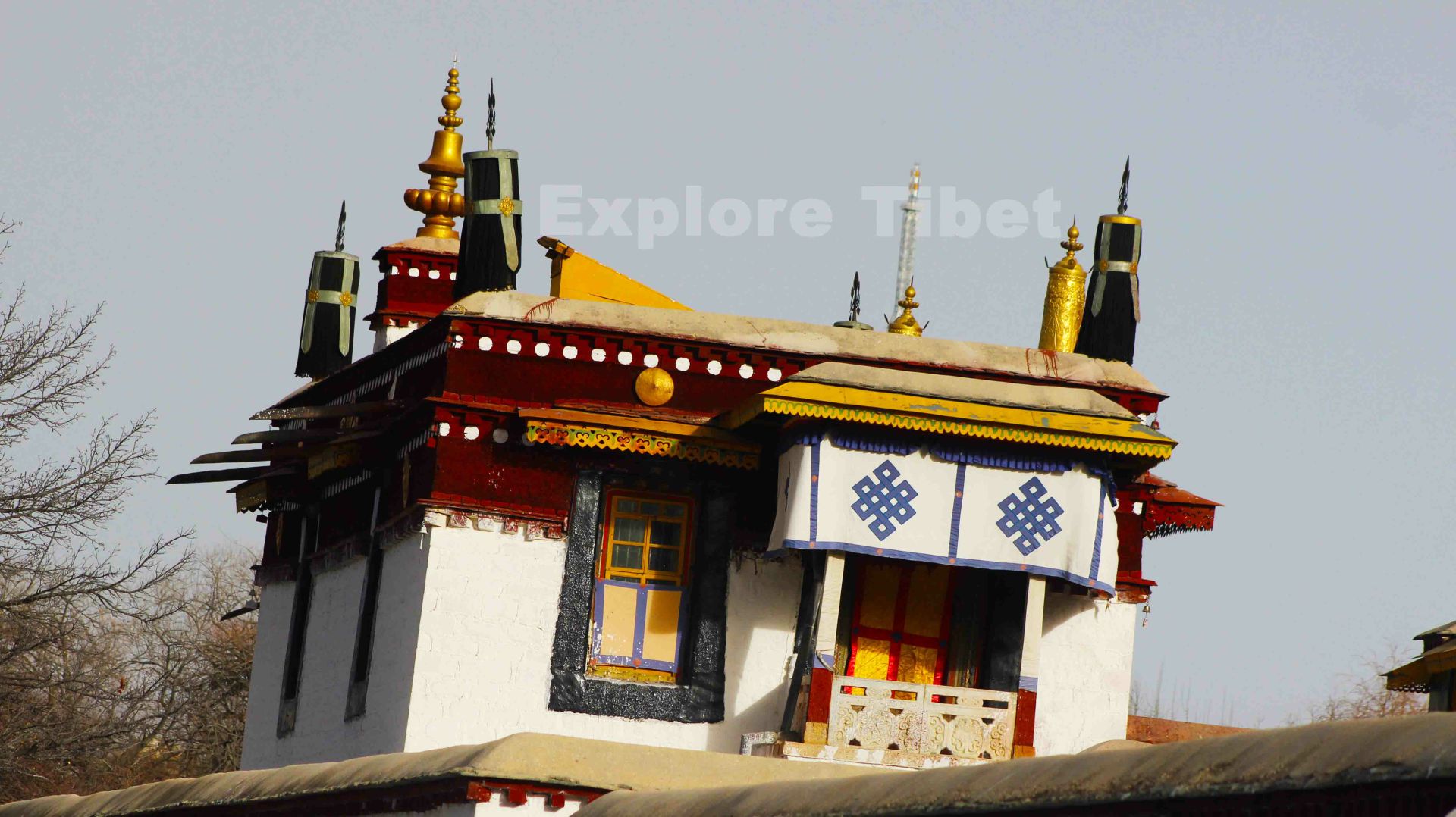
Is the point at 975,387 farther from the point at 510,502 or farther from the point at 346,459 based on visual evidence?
the point at 346,459

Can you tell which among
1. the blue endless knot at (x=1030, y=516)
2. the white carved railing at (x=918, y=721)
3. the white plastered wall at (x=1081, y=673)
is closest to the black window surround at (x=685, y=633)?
the white carved railing at (x=918, y=721)

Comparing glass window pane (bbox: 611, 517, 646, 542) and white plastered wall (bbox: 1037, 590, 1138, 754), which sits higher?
glass window pane (bbox: 611, 517, 646, 542)

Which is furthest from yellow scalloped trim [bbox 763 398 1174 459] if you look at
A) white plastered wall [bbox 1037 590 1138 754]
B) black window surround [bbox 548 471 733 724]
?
white plastered wall [bbox 1037 590 1138 754]

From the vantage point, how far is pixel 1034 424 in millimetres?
15305

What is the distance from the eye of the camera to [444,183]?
949 inches

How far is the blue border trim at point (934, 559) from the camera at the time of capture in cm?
1526

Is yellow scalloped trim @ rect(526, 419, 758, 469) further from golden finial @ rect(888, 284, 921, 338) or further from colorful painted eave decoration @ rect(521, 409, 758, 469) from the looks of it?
golden finial @ rect(888, 284, 921, 338)

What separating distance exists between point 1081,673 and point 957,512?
6.44ft

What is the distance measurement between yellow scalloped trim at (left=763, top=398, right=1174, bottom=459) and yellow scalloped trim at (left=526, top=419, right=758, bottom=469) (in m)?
1.04

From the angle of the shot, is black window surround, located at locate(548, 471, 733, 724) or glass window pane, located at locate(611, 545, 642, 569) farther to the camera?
glass window pane, located at locate(611, 545, 642, 569)

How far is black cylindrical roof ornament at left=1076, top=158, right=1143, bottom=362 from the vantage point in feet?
58.8

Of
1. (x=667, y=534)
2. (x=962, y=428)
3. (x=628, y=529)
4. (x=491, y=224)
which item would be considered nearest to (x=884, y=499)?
(x=962, y=428)

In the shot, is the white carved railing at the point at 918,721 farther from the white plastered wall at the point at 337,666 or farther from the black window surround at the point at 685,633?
the white plastered wall at the point at 337,666

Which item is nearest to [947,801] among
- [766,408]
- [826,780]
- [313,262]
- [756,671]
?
[826,780]
